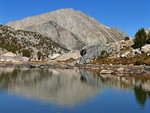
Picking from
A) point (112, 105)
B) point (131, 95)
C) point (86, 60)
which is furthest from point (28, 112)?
point (86, 60)

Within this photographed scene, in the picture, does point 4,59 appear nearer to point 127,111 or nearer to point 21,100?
point 21,100

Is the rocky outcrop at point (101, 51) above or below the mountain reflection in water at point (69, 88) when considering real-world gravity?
above

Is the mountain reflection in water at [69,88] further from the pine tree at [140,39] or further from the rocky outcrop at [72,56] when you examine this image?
the rocky outcrop at [72,56]

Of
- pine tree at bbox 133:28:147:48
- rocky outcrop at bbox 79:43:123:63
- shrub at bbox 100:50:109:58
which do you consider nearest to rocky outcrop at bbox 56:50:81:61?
rocky outcrop at bbox 79:43:123:63

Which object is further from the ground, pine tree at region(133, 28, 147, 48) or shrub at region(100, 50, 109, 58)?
pine tree at region(133, 28, 147, 48)

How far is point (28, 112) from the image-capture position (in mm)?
21438

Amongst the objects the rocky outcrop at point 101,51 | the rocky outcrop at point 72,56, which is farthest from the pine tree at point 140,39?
the rocky outcrop at point 72,56

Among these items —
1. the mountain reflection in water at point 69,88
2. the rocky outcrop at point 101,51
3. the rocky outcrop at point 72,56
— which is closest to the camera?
the mountain reflection in water at point 69,88

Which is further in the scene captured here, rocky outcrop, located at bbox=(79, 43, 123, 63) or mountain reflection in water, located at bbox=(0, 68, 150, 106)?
rocky outcrop, located at bbox=(79, 43, 123, 63)

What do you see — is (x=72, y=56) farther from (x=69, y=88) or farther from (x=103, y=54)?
(x=69, y=88)

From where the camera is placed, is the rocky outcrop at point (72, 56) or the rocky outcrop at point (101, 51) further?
the rocky outcrop at point (72, 56)

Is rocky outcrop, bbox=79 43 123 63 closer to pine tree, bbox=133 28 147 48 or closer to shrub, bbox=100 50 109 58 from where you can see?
shrub, bbox=100 50 109 58

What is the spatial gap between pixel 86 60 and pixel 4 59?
260 ft

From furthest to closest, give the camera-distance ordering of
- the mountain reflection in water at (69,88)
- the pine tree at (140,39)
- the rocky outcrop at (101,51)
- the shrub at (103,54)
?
the rocky outcrop at (101,51)
the shrub at (103,54)
the pine tree at (140,39)
the mountain reflection in water at (69,88)
